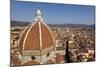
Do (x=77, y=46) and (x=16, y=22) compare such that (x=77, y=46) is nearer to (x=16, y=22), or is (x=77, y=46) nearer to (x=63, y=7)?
(x=63, y=7)

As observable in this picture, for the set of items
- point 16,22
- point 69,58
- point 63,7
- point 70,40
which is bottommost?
point 69,58

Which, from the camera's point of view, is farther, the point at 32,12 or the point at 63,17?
the point at 63,17

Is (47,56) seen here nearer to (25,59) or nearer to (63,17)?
(25,59)

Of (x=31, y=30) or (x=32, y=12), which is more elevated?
(x=32, y=12)

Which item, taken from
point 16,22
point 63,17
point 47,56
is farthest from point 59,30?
point 16,22
